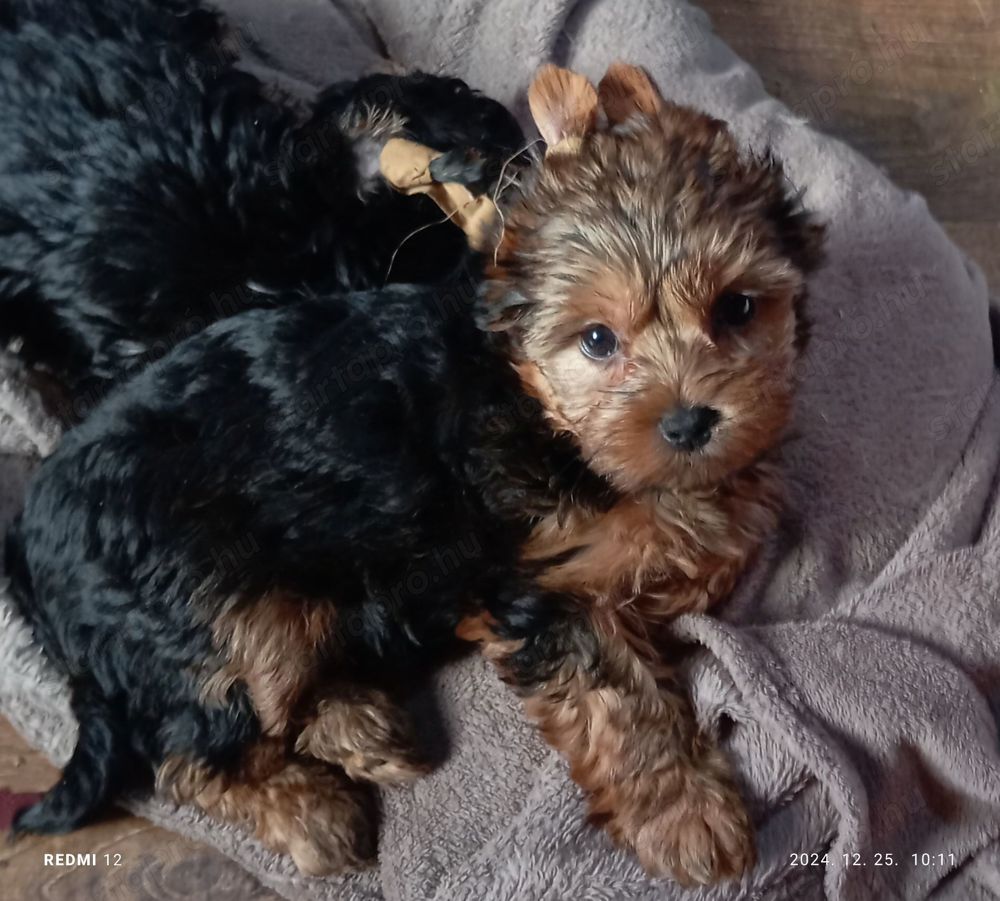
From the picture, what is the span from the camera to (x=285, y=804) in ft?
5.84

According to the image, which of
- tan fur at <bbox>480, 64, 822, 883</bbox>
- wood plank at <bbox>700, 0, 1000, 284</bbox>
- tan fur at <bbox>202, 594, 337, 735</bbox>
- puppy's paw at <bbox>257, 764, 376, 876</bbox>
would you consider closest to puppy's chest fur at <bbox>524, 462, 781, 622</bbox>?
tan fur at <bbox>480, 64, 822, 883</bbox>

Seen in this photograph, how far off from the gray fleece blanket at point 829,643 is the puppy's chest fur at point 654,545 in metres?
0.09

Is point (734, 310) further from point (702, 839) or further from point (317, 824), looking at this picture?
point (317, 824)

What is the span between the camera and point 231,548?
167 centimetres

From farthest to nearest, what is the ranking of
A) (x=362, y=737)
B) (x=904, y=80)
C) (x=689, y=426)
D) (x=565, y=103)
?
1. (x=904, y=80)
2. (x=362, y=737)
3. (x=565, y=103)
4. (x=689, y=426)

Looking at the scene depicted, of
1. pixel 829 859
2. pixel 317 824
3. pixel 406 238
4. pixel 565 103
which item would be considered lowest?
pixel 317 824

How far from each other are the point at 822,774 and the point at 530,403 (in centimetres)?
78

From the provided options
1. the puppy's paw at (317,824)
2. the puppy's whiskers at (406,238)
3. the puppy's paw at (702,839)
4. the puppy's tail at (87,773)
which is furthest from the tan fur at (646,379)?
the puppy's tail at (87,773)

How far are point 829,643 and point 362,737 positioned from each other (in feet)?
2.83

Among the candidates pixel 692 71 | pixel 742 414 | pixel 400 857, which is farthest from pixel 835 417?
pixel 400 857

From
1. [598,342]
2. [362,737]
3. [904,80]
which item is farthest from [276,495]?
[904,80]

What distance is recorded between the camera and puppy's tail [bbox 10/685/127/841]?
175 cm

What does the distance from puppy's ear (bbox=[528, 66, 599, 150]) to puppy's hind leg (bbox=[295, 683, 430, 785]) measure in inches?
41.1

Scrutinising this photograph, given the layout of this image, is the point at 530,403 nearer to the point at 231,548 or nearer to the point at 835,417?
the point at 231,548
